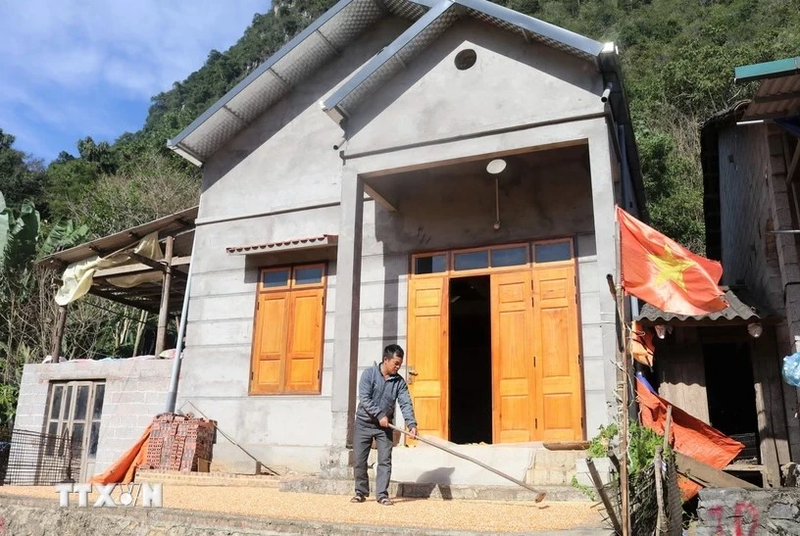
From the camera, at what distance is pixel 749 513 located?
5.66 metres

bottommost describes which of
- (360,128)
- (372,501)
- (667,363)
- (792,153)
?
(372,501)

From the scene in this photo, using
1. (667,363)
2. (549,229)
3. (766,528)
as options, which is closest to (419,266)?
(549,229)

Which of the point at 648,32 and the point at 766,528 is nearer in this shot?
the point at 766,528

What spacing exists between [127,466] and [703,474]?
799 cm

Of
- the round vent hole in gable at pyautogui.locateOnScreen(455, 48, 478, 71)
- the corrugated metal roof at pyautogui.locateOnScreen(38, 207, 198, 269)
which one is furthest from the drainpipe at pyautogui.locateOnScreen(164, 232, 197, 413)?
the round vent hole in gable at pyautogui.locateOnScreen(455, 48, 478, 71)

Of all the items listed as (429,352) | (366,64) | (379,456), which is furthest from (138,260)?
(379,456)

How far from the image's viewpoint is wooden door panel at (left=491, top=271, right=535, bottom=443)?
31.2ft

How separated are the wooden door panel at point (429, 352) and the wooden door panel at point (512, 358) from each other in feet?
2.43

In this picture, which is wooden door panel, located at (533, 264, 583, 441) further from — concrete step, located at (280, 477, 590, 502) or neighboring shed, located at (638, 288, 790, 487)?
concrete step, located at (280, 477, 590, 502)

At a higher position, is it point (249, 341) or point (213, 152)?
point (213, 152)

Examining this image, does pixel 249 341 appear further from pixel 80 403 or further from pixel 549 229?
pixel 549 229

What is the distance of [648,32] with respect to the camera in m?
37.3

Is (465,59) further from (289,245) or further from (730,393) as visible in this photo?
(730,393)

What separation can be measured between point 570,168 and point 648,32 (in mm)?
31471
